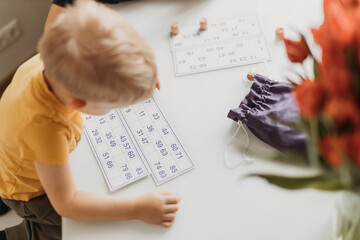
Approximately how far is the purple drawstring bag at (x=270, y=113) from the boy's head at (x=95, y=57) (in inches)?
10.4

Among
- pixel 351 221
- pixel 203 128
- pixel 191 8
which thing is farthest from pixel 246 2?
pixel 351 221

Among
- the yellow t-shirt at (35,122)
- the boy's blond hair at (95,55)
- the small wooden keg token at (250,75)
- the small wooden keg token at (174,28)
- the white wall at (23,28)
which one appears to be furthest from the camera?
the white wall at (23,28)

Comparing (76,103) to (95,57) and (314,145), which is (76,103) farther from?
(314,145)

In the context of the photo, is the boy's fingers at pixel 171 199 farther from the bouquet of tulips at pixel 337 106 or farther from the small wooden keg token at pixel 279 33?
the small wooden keg token at pixel 279 33

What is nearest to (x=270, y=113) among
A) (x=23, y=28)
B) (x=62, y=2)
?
(x=62, y=2)

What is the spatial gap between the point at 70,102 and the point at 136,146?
0.20 meters

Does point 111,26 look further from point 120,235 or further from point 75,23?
point 120,235

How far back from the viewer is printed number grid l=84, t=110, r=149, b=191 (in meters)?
0.81

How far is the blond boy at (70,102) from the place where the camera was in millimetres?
647

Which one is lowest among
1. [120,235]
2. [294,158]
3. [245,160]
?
[120,235]

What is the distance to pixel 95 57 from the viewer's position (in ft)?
2.09

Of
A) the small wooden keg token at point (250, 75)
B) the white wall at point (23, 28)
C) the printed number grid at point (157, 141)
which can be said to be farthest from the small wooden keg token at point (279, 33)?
the white wall at point (23, 28)

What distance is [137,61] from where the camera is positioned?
67 cm

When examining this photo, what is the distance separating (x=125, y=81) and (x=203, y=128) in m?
0.27
